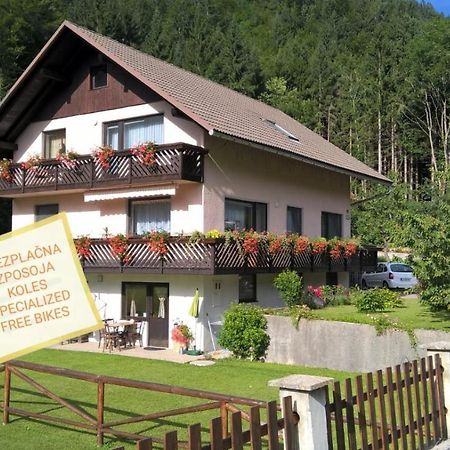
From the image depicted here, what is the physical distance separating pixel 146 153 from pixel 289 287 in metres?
6.21

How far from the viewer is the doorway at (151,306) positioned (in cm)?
1880

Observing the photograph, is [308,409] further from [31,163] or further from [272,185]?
[31,163]

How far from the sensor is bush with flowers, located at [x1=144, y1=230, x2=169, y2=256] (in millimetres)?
17369

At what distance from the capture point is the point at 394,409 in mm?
6543

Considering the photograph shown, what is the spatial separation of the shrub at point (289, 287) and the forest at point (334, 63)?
23.5 meters

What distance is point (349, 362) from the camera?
1408 cm

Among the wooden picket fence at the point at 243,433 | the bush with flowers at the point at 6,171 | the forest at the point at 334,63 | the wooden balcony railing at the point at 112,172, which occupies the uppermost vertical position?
the forest at the point at 334,63

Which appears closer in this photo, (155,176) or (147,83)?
(155,176)

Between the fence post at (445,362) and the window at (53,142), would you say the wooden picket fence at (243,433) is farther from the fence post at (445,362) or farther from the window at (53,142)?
the window at (53,142)

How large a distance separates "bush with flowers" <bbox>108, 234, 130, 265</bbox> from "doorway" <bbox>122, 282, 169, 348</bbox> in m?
1.42

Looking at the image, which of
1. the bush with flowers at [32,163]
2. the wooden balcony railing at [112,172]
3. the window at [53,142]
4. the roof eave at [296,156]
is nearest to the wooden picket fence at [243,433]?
the roof eave at [296,156]

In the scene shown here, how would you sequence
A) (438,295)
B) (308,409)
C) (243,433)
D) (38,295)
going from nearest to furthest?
1. (38,295)
2. (243,433)
3. (308,409)
4. (438,295)

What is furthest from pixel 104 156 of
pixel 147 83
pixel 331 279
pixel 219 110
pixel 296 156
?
pixel 331 279

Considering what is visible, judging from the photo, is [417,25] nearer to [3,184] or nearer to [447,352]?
[3,184]
